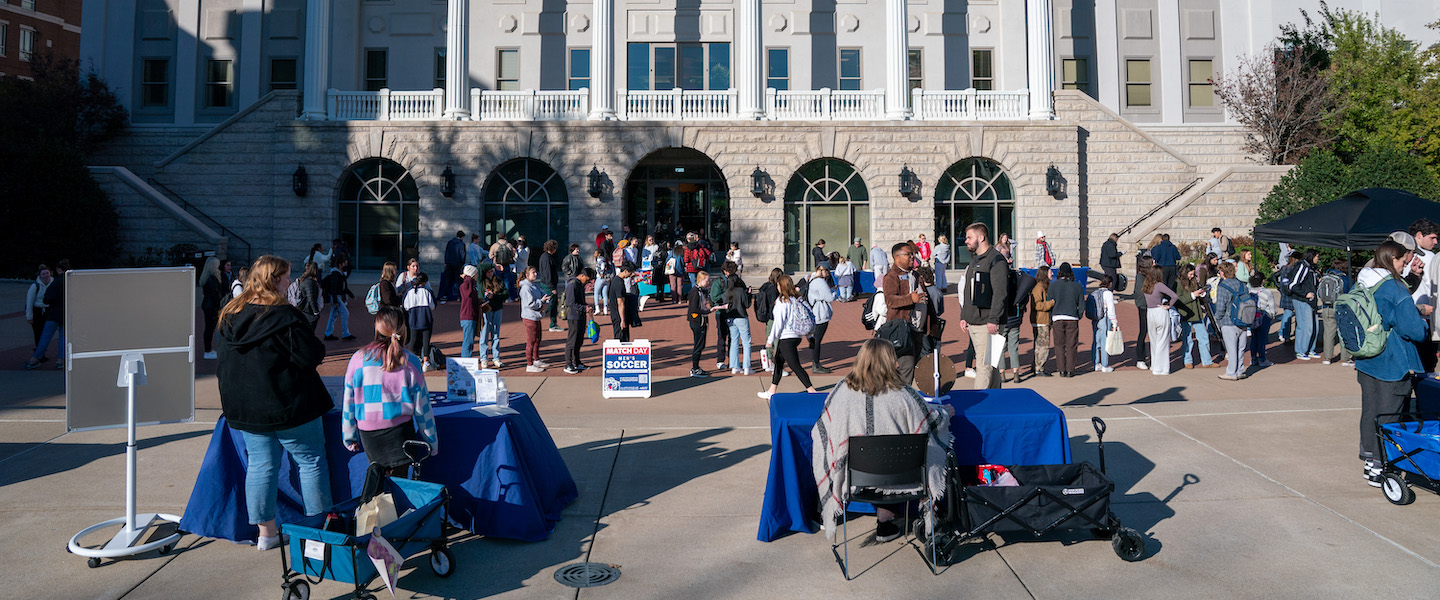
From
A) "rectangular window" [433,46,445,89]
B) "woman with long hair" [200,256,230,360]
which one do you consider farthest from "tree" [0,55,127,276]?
"woman with long hair" [200,256,230,360]

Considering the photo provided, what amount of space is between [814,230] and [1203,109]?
16.1m

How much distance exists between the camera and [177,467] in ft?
28.2

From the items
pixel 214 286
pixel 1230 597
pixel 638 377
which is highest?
pixel 214 286

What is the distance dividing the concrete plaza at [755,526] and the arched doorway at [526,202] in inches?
758

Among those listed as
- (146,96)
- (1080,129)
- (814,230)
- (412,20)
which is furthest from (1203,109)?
(146,96)

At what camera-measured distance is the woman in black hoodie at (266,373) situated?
5.80 meters

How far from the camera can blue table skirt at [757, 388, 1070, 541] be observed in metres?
6.54

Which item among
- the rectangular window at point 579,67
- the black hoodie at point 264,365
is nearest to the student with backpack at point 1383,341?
the black hoodie at point 264,365

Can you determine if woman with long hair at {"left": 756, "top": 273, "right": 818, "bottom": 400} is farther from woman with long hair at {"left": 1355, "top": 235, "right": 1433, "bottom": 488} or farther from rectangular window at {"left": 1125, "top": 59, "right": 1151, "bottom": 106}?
rectangular window at {"left": 1125, "top": 59, "right": 1151, "bottom": 106}

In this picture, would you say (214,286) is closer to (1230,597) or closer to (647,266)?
(647,266)

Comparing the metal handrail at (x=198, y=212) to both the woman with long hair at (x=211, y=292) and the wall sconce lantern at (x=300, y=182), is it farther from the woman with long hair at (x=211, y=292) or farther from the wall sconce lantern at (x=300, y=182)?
the woman with long hair at (x=211, y=292)

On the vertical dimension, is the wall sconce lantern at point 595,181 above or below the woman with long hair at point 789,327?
above

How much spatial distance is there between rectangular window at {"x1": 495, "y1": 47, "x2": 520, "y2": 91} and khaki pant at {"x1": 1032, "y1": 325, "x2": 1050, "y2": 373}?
2370 centimetres

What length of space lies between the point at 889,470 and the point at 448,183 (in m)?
25.3
